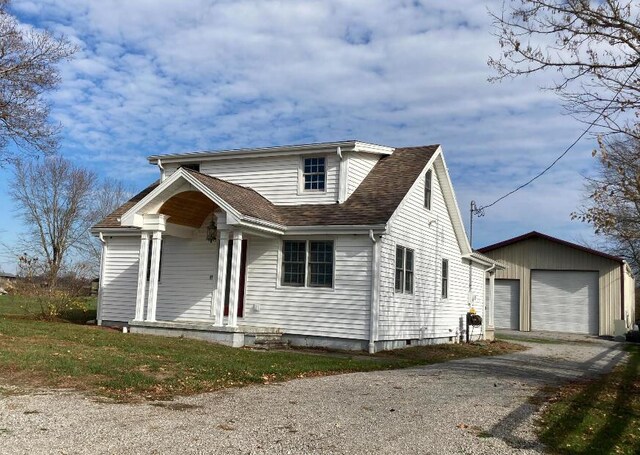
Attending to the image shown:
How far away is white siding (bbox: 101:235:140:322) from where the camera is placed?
19.2m

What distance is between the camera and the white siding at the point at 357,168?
1766cm

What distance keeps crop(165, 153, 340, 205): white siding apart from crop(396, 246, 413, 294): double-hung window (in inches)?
95.3

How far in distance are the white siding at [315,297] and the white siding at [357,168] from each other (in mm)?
2219

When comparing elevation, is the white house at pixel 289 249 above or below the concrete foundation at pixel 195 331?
above

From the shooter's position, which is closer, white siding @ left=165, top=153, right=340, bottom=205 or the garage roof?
white siding @ left=165, top=153, right=340, bottom=205

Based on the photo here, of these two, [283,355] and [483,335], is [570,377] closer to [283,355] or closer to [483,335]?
[283,355]

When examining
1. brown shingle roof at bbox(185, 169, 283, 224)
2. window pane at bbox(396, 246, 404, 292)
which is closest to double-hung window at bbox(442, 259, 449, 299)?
window pane at bbox(396, 246, 404, 292)

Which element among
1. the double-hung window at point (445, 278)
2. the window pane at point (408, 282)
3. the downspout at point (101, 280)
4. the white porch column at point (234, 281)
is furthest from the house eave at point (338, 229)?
the downspout at point (101, 280)

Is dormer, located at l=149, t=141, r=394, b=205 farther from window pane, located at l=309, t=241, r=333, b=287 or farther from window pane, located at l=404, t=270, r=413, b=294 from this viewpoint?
window pane, located at l=404, t=270, r=413, b=294

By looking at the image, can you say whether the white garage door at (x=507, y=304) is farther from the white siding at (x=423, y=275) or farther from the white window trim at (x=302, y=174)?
the white window trim at (x=302, y=174)

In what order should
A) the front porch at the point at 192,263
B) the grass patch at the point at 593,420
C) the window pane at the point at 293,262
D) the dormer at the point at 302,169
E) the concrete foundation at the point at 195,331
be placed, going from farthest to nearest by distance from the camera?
the dormer at the point at 302,169 → the window pane at the point at 293,262 → the front porch at the point at 192,263 → the concrete foundation at the point at 195,331 → the grass patch at the point at 593,420

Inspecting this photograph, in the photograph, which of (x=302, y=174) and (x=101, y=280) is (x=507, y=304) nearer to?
(x=302, y=174)

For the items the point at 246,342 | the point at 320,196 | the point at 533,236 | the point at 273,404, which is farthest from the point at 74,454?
the point at 533,236

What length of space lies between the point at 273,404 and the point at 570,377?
7.98m
